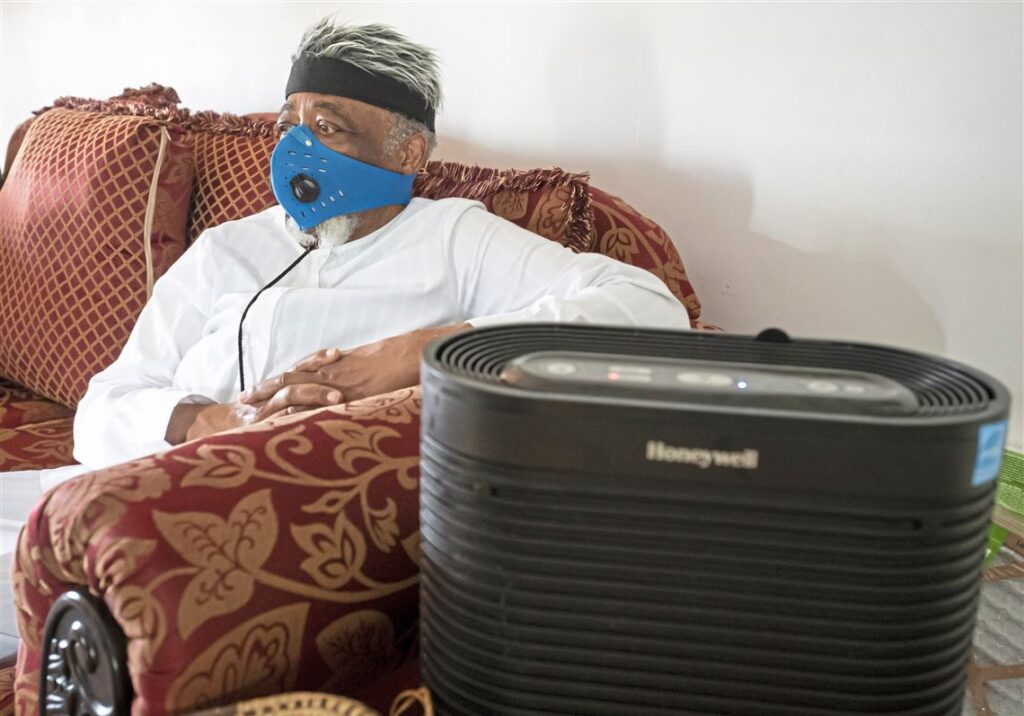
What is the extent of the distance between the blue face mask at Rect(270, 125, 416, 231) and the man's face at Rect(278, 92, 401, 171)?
0.06 ft

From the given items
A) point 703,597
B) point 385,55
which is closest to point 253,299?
point 385,55

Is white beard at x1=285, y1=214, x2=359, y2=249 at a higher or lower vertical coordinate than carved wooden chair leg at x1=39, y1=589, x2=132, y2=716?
higher

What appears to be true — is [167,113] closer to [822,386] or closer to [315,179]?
[315,179]

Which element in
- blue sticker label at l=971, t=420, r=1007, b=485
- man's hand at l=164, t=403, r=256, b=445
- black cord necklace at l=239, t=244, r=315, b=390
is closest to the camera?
blue sticker label at l=971, t=420, r=1007, b=485

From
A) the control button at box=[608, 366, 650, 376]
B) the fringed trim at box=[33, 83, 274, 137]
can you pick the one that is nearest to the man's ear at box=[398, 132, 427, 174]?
the fringed trim at box=[33, 83, 274, 137]

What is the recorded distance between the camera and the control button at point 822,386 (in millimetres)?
615

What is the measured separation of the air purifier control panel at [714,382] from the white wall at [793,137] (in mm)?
767

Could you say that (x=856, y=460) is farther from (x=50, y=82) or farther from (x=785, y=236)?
(x=50, y=82)

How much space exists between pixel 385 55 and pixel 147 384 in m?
0.62

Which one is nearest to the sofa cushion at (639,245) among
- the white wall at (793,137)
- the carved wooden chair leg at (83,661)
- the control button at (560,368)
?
the white wall at (793,137)

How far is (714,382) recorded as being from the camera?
628mm

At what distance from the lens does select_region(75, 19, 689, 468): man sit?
4.56 ft

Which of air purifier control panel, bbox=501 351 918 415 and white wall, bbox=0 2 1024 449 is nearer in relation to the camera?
air purifier control panel, bbox=501 351 918 415

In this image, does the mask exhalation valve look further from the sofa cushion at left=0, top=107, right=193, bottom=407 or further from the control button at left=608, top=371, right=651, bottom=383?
the control button at left=608, top=371, right=651, bottom=383
